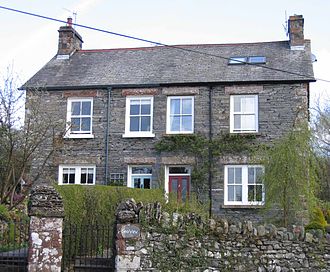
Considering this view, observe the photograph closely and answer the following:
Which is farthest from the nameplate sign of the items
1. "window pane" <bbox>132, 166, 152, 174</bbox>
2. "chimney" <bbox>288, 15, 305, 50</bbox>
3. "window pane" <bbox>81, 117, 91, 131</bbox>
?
"chimney" <bbox>288, 15, 305, 50</bbox>

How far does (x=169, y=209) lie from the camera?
12.4 metres

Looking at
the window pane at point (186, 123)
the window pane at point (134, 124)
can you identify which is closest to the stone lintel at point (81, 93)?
the window pane at point (134, 124)

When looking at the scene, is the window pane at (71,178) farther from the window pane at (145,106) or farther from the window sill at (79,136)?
the window pane at (145,106)

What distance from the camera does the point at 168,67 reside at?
2400cm

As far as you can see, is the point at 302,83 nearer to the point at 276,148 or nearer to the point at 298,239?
the point at 276,148

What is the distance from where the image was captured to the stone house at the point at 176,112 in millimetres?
21688

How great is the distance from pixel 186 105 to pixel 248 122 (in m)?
2.66

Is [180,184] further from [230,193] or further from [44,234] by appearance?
[44,234]

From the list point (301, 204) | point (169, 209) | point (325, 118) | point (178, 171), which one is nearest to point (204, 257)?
point (169, 209)

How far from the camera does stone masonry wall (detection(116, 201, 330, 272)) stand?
10.8 metres

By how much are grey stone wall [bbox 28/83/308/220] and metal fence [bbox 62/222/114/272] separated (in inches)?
372

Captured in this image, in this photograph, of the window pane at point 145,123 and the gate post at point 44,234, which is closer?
the gate post at point 44,234

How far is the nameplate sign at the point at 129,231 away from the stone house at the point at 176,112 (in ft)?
35.4

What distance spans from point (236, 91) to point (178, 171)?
4.04 meters
